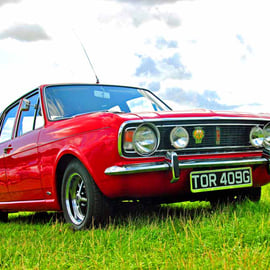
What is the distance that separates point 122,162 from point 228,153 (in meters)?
1.07

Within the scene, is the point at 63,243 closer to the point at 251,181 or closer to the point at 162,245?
the point at 162,245

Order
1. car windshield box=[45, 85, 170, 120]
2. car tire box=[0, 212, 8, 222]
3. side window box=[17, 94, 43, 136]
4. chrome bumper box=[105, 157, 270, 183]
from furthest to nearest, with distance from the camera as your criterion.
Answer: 1. car tire box=[0, 212, 8, 222]
2. side window box=[17, 94, 43, 136]
3. car windshield box=[45, 85, 170, 120]
4. chrome bumper box=[105, 157, 270, 183]

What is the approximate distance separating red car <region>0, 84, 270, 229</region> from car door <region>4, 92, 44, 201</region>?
0.02 meters

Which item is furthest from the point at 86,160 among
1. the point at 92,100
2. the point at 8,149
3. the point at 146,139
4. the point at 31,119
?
the point at 8,149

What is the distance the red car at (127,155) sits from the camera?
3.50 metres

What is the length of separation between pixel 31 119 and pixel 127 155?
207 cm

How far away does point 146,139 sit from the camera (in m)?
3.54

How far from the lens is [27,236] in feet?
13.2

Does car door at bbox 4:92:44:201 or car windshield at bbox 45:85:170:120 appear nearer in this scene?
car windshield at bbox 45:85:170:120

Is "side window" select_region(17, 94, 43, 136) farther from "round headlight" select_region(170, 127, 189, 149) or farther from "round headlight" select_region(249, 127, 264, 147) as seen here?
"round headlight" select_region(249, 127, 264, 147)

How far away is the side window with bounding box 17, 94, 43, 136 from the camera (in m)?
4.90

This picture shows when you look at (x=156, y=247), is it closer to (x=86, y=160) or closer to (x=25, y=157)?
(x=86, y=160)

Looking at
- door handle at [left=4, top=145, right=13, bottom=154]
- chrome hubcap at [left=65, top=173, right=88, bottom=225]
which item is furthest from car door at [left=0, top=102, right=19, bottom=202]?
chrome hubcap at [left=65, top=173, right=88, bottom=225]

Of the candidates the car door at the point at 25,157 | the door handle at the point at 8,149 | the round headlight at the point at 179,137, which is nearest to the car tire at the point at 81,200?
the car door at the point at 25,157
